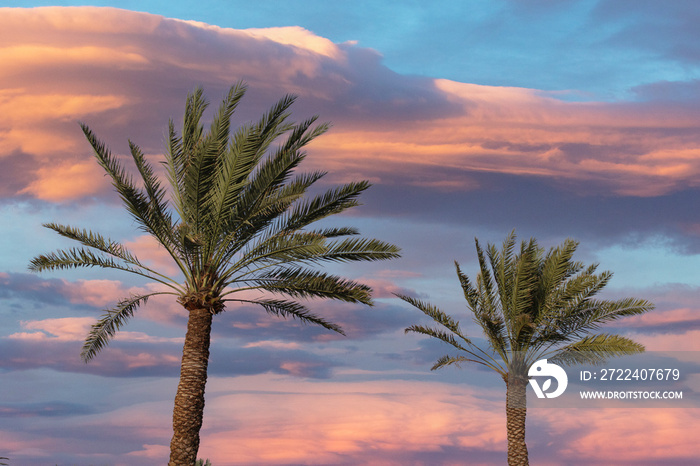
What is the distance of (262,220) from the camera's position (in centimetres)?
1808

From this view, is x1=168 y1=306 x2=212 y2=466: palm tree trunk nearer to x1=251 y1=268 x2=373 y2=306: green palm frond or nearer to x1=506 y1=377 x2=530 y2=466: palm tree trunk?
x1=251 y1=268 x2=373 y2=306: green palm frond

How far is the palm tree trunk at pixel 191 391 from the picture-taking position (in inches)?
682

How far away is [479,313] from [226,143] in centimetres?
1003

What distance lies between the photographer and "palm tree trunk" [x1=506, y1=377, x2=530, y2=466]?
22.5m

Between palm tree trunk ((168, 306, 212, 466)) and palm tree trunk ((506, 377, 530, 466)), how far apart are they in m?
9.92

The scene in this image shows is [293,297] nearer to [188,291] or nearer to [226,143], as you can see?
[188,291]

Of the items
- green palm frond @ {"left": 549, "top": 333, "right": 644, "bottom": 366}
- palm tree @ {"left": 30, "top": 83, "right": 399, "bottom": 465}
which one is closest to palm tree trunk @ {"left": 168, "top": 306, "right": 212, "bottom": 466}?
palm tree @ {"left": 30, "top": 83, "right": 399, "bottom": 465}

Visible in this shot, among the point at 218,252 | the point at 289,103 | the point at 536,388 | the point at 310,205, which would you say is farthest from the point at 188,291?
the point at 536,388

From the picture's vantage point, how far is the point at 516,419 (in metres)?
22.6

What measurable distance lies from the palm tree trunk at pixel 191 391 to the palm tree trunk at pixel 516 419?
9924 millimetres

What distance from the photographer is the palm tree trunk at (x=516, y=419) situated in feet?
74.0

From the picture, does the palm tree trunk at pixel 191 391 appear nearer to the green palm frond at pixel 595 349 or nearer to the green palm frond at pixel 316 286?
the green palm frond at pixel 316 286

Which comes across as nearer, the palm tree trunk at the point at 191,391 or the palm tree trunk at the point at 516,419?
the palm tree trunk at the point at 191,391

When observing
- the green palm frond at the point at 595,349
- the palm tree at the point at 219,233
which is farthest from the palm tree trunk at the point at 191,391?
the green palm frond at the point at 595,349
